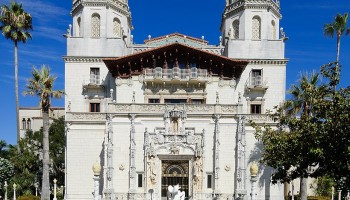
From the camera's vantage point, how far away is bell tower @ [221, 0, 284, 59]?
43.0 m

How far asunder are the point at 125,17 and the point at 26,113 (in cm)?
2581

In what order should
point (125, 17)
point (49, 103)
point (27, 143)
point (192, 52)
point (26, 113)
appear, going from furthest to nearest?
point (26, 113), point (27, 143), point (125, 17), point (192, 52), point (49, 103)

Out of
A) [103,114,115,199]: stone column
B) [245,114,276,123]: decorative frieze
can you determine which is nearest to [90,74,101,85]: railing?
[103,114,115,199]: stone column

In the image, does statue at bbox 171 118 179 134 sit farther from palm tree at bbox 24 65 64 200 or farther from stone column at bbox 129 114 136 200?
palm tree at bbox 24 65 64 200

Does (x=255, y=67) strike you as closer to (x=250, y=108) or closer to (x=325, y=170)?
(x=250, y=108)

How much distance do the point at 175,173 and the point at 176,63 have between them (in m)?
10.5

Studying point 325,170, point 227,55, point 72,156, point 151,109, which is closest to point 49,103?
point 72,156

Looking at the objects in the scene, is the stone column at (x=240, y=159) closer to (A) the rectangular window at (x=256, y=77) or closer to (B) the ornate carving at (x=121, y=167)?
(A) the rectangular window at (x=256, y=77)

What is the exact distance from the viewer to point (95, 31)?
145ft

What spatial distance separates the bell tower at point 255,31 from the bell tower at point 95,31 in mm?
11582

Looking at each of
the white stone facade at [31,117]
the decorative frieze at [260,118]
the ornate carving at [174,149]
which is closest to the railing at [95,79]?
the ornate carving at [174,149]

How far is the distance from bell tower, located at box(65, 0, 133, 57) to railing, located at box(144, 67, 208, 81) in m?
4.55

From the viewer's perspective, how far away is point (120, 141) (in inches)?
1524

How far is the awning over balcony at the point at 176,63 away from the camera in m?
40.8
